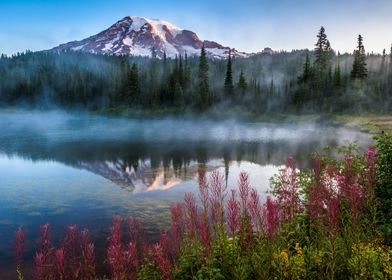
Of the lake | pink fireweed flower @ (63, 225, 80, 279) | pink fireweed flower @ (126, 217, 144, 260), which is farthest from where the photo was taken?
the lake

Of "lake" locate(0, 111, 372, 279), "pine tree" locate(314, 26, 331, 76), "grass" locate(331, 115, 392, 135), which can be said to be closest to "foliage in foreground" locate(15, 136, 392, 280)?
"lake" locate(0, 111, 372, 279)

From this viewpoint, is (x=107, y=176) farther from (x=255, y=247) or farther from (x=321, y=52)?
(x=321, y=52)

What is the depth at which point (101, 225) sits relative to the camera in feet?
62.8

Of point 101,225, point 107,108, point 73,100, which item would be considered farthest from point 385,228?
point 73,100

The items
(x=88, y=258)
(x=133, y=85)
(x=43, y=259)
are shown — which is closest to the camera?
(x=43, y=259)

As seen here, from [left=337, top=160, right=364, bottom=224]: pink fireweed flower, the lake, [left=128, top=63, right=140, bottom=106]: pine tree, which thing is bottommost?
the lake

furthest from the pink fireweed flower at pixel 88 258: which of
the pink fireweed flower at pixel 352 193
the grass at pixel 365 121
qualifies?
the grass at pixel 365 121

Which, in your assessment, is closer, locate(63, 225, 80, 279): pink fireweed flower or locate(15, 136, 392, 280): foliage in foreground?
locate(15, 136, 392, 280): foliage in foreground

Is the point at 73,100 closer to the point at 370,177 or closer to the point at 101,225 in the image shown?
the point at 101,225

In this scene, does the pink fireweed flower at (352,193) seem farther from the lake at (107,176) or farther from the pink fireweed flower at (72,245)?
the lake at (107,176)

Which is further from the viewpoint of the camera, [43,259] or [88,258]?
[88,258]

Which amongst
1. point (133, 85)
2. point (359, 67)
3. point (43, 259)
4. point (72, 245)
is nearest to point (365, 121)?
point (359, 67)

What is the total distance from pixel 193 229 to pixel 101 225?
42.7 ft

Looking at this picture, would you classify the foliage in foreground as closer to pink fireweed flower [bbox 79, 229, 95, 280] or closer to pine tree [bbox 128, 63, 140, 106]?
pink fireweed flower [bbox 79, 229, 95, 280]
